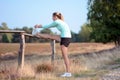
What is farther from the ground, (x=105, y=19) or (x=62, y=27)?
(x=105, y=19)

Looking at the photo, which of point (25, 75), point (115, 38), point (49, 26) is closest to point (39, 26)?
point (49, 26)

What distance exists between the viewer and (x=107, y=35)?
1548 inches

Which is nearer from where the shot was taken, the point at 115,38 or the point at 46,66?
the point at 46,66

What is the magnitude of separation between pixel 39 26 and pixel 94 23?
27.8 meters

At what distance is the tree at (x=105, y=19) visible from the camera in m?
37.8

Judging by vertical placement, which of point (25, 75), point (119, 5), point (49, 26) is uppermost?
point (119, 5)

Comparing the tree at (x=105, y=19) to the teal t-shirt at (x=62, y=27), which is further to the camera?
the tree at (x=105, y=19)

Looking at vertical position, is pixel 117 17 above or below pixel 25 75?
above

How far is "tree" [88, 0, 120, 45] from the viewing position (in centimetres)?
3778

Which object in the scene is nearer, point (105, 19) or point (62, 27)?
point (62, 27)

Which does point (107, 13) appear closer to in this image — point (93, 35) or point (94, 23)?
point (94, 23)

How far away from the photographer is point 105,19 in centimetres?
3841

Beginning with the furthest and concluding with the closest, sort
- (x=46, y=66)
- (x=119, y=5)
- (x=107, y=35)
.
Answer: (x=107, y=35)
(x=119, y=5)
(x=46, y=66)

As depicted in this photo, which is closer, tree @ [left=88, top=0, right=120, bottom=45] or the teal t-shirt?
the teal t-shirt
